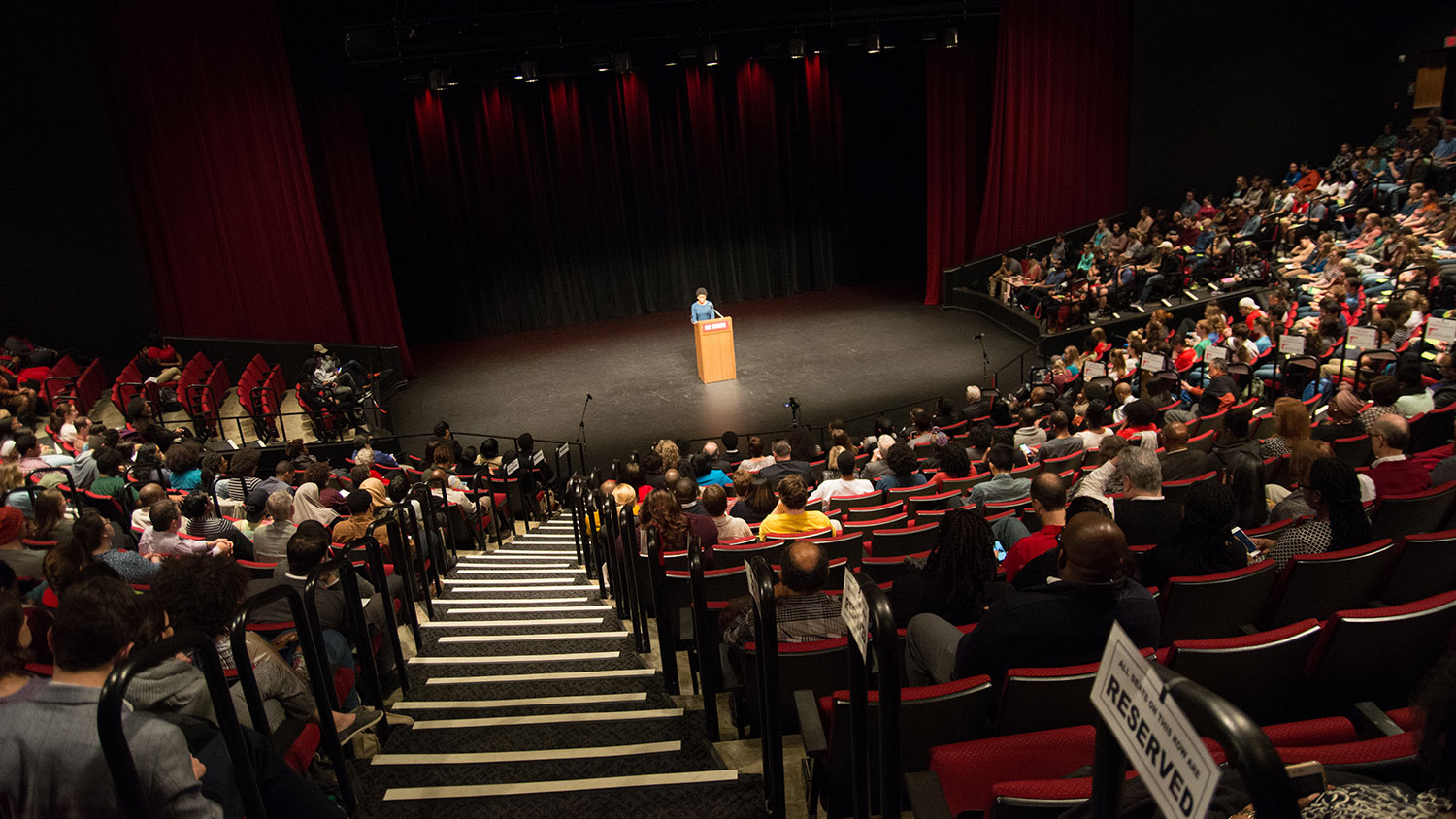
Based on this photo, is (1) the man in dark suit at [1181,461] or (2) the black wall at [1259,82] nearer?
(1) the man in dark suit at [1181,461]

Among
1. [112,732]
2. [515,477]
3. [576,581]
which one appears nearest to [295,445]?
[515,477]

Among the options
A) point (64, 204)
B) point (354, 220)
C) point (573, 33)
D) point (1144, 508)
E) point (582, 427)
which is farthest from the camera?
point (354, 220)

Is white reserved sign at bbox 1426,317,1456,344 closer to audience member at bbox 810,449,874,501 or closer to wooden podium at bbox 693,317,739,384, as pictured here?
audience member at bbox 810,449,874,501

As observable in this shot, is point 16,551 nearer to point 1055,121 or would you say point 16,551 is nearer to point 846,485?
point 846,485

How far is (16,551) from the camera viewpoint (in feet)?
15.9

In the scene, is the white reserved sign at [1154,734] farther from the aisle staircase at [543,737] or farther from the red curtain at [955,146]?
the red curtain at [955,146]

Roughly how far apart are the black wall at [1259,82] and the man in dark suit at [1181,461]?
46.4 ft

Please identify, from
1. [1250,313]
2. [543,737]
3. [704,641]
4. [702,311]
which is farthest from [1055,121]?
[543,737]

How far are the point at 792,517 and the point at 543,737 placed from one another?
213 centimetres

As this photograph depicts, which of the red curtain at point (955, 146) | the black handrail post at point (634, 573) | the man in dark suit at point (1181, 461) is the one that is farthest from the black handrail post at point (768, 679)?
the red curtain at point (955, 146)

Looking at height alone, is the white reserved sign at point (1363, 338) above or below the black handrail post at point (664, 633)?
above

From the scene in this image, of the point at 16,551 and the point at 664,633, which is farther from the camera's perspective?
the point at 16,551

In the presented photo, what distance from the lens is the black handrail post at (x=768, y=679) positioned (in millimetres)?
2426

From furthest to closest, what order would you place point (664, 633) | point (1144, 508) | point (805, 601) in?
point (1144, 508) → point (664, 633) → point (805, 601)
